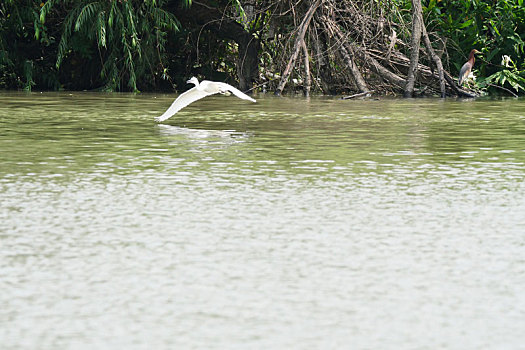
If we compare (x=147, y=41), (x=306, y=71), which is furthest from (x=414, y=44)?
(x=147, y=41)

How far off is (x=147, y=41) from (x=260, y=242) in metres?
13.4

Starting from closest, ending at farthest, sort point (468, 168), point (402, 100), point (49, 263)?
point (49, 263), point (468, 168), point (402, 100)

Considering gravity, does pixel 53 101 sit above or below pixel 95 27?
below

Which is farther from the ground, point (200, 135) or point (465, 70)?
point (465, 70)

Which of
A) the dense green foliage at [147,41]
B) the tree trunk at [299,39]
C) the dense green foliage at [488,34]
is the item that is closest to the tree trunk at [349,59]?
the tree trunk at [299,39]

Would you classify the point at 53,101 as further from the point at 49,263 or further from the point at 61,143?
the point at 49,263

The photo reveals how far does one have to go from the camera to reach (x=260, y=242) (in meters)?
4.25

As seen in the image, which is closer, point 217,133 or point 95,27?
point 217,133

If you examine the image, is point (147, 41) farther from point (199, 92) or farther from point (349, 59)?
point (199, 92)

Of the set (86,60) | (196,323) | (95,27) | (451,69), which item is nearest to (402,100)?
(451,69)

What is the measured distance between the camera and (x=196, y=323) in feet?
10.1

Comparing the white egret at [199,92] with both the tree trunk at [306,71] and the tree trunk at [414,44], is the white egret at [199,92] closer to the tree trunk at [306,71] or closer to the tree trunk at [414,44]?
the tree trunk at [306,71]

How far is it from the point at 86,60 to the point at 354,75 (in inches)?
212

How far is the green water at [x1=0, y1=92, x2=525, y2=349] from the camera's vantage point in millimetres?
3039
